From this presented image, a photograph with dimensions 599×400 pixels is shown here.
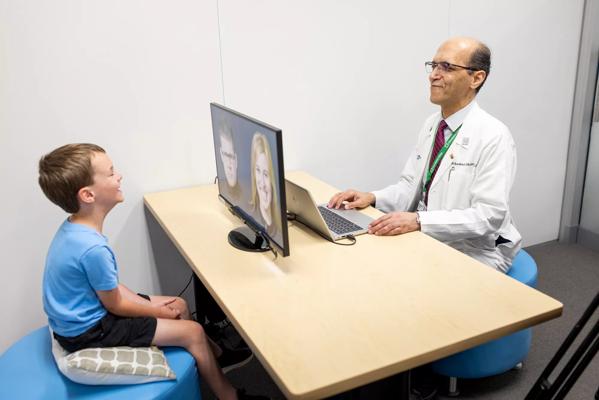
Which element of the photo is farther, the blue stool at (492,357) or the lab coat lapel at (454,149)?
the lab coat lapel at (454,149)

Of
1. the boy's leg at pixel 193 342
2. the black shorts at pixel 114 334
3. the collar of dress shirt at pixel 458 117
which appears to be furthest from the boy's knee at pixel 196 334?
the collar of dress shirt at pixel 458 117

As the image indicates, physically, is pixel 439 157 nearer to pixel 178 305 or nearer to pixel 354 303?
pixel 354 303

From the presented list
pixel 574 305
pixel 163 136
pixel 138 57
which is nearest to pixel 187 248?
pixel 163 136

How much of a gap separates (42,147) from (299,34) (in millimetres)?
1240

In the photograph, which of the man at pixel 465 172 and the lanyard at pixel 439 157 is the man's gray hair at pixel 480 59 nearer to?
the man at pixel 465 172

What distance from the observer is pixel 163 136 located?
92.2 inches

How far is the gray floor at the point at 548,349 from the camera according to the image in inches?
84.6

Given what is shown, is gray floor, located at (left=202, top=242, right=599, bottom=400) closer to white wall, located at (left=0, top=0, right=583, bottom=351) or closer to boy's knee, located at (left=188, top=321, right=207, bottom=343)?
boy's knee, located at (left=188, top=321, right=207, bottom=343)

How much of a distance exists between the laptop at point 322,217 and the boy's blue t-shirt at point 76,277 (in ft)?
2.08

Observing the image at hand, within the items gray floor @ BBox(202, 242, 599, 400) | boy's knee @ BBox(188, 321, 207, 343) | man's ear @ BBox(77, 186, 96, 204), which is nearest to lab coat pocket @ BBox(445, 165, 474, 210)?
gray floor @ BBox(202, 242, 599, 400)

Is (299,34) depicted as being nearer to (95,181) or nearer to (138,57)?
(138,57)

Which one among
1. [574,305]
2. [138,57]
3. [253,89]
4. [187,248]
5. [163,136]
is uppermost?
[138,57]

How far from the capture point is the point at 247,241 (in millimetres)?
1776

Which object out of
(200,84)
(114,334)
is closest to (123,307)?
(114,334)
